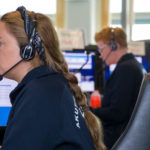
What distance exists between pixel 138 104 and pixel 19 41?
16.0 inches

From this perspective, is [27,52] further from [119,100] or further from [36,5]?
[36,5]

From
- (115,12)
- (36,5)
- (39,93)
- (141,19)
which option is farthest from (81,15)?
(39,93)

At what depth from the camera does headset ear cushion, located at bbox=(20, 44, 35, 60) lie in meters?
0.97

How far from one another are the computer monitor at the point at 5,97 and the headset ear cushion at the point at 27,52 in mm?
478

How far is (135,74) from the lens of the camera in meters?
2.09

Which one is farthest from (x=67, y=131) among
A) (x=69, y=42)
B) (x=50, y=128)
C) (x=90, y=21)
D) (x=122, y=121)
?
(x=90, y=21)

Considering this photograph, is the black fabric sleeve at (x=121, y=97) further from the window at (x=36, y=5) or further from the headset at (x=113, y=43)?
the window at (x=36, y=5)

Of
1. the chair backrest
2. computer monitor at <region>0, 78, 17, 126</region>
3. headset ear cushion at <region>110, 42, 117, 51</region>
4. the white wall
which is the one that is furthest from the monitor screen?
the white wall

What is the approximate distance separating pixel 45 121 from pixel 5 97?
657 millimetres

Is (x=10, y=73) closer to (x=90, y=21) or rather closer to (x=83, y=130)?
(x=83, y=130)

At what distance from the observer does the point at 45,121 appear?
0.85m

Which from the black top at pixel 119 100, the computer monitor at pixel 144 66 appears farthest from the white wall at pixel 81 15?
the black top at pixel 119 100

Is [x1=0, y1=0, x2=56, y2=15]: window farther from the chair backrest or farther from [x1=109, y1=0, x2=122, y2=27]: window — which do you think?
the chair backrest

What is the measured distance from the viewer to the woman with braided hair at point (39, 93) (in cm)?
83
